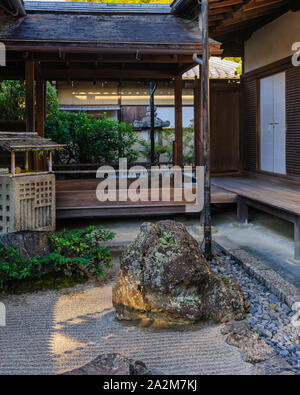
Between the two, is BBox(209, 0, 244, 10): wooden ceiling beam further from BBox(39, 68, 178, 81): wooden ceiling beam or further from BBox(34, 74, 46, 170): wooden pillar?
BBox(34, 74, 46, 170): wooden pillar

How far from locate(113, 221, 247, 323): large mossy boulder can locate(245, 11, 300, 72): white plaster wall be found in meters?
6.12

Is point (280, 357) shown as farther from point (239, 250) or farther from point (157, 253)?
point (239, 250)

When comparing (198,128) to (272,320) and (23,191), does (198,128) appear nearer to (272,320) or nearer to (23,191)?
(23,191)

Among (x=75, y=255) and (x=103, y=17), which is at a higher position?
(x=103, y=17)

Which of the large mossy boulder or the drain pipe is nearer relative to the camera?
the large mossy boulder

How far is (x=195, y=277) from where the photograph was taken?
3996 millimetres

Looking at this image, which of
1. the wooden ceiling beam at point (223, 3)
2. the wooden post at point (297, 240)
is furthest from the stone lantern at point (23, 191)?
the wooden ceiling beam at point (223, 3)

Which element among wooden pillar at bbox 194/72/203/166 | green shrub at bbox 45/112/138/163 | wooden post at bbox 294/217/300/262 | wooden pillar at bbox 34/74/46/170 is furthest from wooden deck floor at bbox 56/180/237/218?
green shrub at bbox 45/112/138/163

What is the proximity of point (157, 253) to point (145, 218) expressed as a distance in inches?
183

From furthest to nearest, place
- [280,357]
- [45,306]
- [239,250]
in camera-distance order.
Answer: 1. [239,250]
2. [45,306]
3. [280,357]

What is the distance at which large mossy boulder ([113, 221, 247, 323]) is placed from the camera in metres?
3.96

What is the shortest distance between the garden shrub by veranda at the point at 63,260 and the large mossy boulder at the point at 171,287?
1.04 m
